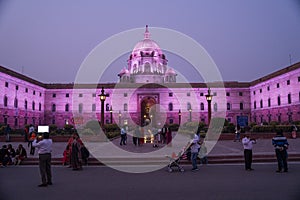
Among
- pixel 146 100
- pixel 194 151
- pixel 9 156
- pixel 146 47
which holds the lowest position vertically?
pixel 9 156

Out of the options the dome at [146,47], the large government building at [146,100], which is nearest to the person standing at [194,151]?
the large government building at [146,100]

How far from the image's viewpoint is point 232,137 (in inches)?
974

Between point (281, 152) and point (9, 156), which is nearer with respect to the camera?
point (281, 152)

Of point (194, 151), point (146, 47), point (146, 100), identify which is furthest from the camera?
point (146, 47)

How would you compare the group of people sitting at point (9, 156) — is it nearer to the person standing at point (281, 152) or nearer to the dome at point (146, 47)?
the person standing at point (281, 152)

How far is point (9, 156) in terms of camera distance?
12391mm

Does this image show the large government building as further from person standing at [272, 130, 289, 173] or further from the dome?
person standing at [272, 130, 289, 173]

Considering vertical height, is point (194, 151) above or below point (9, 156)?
above

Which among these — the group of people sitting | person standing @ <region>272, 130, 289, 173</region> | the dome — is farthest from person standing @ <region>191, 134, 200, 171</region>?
the dome

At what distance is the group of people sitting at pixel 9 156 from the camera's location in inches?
476

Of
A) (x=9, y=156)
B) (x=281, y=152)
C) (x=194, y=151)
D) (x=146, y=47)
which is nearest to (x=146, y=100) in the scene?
(x=146, y=47)

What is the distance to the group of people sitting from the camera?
12078mm

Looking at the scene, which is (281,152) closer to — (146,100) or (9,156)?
(9,156)

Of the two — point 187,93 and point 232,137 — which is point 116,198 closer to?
point 232,137
